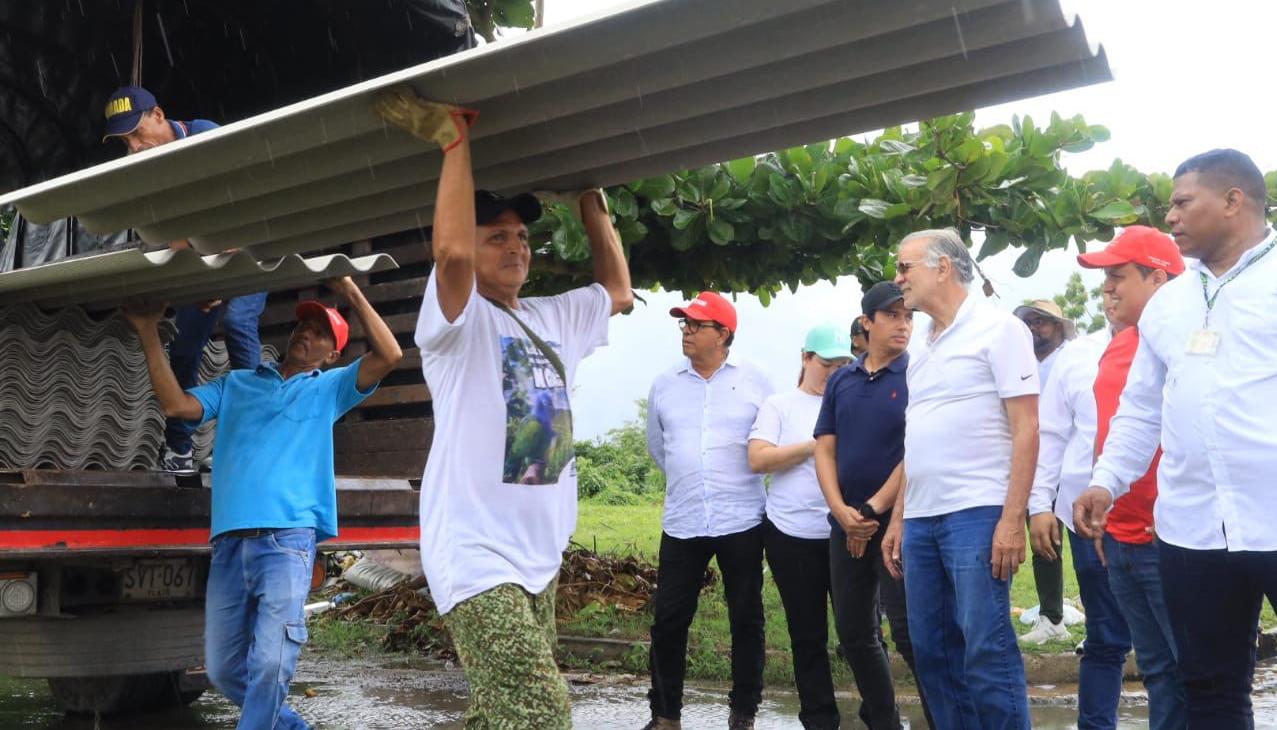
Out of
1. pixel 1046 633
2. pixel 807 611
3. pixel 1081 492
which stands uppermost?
pixel 1081 492

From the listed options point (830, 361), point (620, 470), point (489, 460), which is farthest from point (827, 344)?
point (620, 470)

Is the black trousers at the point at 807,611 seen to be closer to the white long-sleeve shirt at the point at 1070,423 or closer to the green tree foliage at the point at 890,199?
the white long-sleeve shirt at the point at 1070,423

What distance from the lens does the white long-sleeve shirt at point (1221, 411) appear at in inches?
132

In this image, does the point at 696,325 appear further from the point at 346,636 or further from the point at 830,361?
the point at 346,636

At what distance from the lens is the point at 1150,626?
4395mm

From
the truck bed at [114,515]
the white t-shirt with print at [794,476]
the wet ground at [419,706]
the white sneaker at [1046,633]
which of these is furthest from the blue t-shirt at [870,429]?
the white sneaker at [1046,633]

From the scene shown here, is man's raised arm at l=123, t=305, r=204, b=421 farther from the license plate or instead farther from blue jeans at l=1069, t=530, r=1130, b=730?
blue jeans at l=1069, t=530, r=1130, b=730

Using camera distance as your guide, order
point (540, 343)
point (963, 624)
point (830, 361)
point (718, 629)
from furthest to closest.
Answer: point (718, 629) → point (830, 361) → point (963, 624) → point (540, 343)

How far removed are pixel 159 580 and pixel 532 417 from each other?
263 centimetres

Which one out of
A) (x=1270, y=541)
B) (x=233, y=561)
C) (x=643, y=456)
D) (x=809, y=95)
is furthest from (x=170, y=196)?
(x=643, y=456)

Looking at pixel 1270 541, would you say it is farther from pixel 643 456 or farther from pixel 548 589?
pixel 643 456

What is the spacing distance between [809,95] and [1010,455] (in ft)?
5.39

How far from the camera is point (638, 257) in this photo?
8867 mm

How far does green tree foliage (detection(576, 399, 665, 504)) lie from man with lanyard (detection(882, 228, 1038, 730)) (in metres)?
15.0
